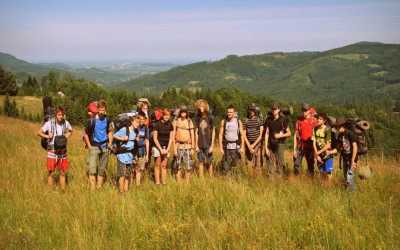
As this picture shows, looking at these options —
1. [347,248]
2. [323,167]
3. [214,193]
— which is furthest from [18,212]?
[323,167]

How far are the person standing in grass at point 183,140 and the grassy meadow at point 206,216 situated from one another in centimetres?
124

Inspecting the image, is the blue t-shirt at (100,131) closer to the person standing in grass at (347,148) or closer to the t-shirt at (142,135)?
the t-shirt at (142,135)

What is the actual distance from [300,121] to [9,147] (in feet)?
28.9

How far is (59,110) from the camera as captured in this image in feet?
23.8

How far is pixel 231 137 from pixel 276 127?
984 mm

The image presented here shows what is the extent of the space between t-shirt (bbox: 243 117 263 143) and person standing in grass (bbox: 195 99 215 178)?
0.86 meters

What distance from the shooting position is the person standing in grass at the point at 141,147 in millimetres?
7512

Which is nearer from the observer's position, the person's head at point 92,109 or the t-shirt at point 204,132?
the person's head at point 92,109

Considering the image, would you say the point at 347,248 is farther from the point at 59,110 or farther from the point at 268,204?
the point at 59,110

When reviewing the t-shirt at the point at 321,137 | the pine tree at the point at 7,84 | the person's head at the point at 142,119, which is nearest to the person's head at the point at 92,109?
the person's head at the point at 142,119

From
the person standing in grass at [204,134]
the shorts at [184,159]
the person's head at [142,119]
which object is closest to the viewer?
the person's head at [142,119]

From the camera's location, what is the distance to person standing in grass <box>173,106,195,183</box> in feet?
25.9

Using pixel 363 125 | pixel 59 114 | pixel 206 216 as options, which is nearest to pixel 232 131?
pixel 363 125

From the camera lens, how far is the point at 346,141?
22.5ft
